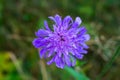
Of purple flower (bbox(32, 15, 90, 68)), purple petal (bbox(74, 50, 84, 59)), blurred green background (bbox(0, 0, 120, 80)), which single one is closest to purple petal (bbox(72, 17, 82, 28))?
purple flower (bbox(32, 15, 90, 68))

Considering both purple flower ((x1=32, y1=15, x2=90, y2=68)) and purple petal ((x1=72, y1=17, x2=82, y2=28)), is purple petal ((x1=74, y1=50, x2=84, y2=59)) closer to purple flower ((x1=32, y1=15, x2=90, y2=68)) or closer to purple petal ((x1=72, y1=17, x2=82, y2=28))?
purple flower ((x1=32, y1=15, x2=90, y2=68))

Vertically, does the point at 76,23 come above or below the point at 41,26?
below

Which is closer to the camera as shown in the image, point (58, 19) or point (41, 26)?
point (58, 19)

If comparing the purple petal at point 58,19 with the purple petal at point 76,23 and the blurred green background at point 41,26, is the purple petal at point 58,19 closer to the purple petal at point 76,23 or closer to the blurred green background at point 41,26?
the purple petal at point 76,23

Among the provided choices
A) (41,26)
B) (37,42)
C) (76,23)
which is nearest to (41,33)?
(37,42)

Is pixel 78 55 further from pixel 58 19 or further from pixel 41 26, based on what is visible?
pixel 41 26

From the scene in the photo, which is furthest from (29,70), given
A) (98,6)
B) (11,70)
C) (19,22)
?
(98,6)
